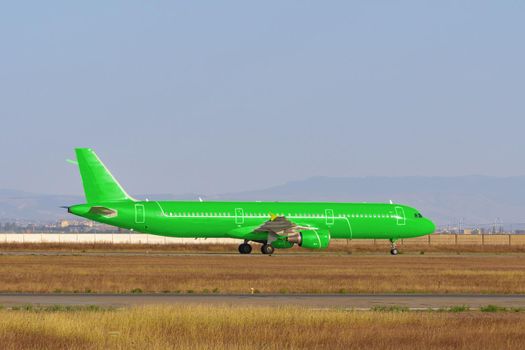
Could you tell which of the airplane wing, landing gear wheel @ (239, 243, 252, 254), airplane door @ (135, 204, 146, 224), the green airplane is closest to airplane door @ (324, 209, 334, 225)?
the green airplane

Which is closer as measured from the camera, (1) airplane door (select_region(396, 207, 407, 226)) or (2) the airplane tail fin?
(2) the airplane tail fin

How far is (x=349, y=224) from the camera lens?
8050 centimetres

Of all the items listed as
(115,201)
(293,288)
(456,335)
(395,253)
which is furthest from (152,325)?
(395,253)

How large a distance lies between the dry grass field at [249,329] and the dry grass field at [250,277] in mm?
11686

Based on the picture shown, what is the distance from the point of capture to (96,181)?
77.2m

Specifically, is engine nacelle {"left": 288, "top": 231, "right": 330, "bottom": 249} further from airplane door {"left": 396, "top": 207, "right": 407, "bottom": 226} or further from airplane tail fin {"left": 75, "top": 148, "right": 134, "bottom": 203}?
airplane tail fin {"left": 75, "top": 148, "right": 134, "bottom": 203}

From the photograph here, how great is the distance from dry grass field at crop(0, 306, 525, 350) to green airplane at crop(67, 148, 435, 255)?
49.4m

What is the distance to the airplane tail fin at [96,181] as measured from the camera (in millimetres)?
77125

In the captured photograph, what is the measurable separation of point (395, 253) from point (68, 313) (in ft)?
191

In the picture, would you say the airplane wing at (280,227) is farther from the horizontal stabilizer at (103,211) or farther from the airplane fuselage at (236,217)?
the horizontal stabilizer at (103,211)

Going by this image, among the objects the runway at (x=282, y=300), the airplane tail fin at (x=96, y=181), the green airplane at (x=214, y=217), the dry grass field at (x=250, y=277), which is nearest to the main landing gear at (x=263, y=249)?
the green airplane at (x=214, y=217)

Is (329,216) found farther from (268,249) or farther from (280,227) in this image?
(268,249)

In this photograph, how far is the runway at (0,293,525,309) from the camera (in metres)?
31.2

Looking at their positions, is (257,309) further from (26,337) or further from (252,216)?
(252,216)
